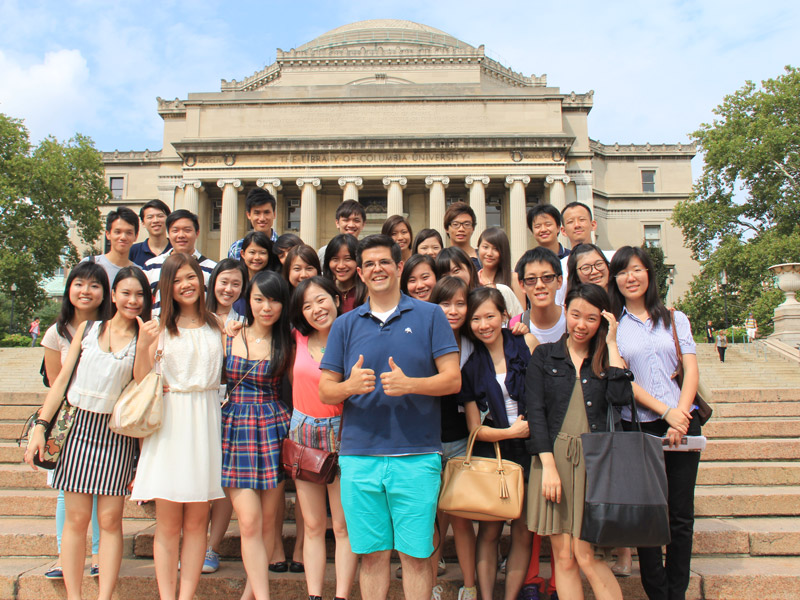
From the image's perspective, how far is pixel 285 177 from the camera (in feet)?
116

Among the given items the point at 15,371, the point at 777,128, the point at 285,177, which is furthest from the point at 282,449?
the point at 777,128

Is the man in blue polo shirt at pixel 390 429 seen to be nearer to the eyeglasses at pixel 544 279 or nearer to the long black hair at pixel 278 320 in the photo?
the long black hair at pixel 278 320

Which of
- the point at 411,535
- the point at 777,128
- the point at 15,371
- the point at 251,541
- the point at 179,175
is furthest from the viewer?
the point at 179,175

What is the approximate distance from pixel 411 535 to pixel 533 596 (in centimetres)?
126

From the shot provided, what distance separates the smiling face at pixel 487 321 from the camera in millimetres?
4484

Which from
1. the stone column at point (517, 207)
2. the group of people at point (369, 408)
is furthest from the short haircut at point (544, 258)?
the stone column at point (517, 207)

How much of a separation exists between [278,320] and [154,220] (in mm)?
3113

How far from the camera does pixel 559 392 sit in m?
4.07

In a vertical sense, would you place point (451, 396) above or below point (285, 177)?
below

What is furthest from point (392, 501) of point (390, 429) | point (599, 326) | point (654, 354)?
point (654, 354)

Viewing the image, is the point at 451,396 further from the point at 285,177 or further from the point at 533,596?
the point at 285,177

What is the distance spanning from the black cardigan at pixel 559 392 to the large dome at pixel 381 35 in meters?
49.3

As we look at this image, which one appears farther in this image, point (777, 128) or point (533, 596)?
point (777, 128)

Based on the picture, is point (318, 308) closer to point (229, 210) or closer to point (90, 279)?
point (90, 279)
